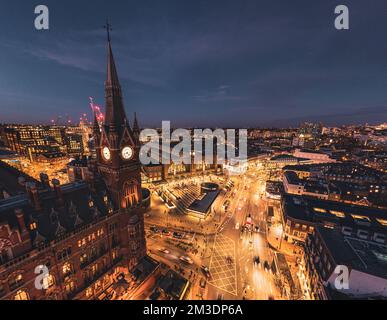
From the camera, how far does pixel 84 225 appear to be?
121 ft

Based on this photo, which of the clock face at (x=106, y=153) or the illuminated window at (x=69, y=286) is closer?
the illuminated window at (x=69, y=286)

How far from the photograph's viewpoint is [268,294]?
1752 inches

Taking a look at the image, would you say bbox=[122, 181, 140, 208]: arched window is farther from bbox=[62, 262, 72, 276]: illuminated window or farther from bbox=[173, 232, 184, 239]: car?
bbox=[173, 232, 184, 239]: car

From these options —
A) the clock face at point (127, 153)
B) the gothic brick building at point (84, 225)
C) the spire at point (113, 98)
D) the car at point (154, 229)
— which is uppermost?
the spire at point (113, 98)

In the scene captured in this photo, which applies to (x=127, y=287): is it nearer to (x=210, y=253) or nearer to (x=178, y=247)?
(x=178, y=247)

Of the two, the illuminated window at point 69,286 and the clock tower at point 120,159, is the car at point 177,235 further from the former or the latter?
the illuminated window at point 69,286

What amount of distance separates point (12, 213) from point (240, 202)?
85.5 m

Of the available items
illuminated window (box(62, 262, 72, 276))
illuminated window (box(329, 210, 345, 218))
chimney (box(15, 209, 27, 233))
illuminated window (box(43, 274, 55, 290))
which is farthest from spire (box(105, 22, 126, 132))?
illuminated window (box(329, 210, 345, 218))

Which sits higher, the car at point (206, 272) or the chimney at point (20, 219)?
the chimney at point (20, 219)

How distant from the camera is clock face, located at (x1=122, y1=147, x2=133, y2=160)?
41.0 metres

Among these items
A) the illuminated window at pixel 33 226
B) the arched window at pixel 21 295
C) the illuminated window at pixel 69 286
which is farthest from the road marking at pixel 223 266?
the illuminated window at pixel 33 226

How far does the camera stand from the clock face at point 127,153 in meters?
41.0
